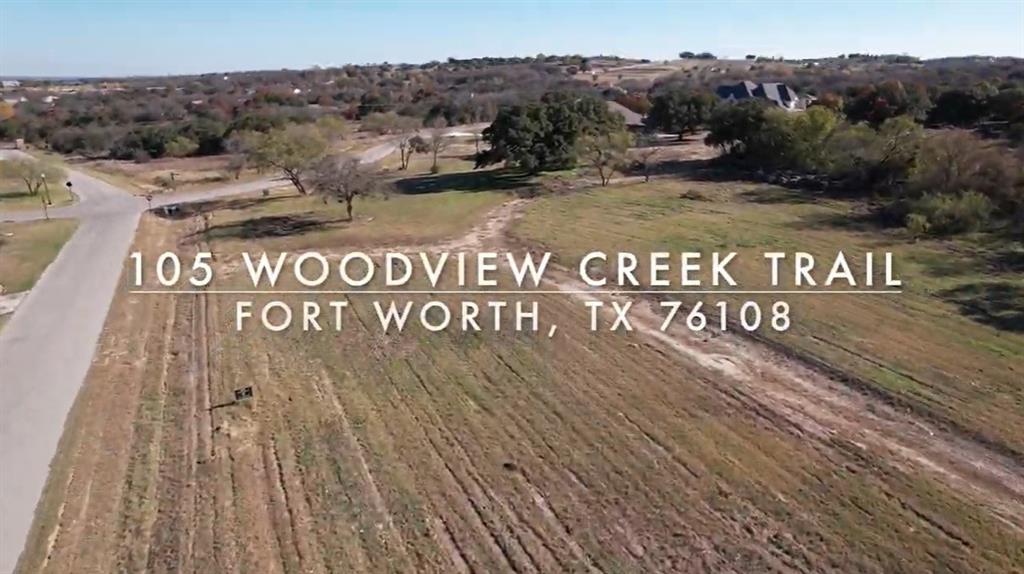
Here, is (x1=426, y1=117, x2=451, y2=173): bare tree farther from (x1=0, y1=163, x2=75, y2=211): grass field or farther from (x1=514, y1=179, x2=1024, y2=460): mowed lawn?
(x1=0, y1=163, x2=75, y2=211): grass field

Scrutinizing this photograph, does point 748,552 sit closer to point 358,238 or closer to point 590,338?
point 590,338

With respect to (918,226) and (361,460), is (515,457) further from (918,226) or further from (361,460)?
(918,226)

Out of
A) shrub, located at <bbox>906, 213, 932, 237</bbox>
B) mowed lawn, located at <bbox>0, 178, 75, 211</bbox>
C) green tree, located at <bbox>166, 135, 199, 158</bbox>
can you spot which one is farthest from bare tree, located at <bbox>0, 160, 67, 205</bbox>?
shrub, located at <bbox>906, 213, 932, 237</bbox>

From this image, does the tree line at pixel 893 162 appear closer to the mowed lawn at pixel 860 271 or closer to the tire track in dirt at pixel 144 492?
the mowed lawn at pixel 860 271

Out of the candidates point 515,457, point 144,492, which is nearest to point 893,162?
point 515,457

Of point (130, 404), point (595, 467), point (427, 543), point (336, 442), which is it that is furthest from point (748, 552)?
point (130, 404)

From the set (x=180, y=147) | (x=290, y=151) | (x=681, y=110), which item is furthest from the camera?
(x=180, y=147)
